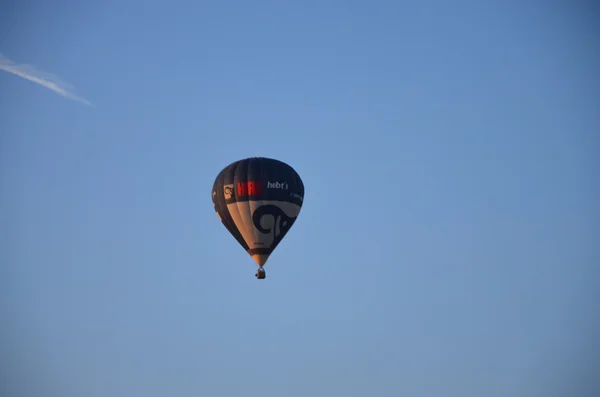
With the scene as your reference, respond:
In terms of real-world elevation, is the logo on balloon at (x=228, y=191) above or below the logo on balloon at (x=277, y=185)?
below

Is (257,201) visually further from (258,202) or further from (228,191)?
(228,191)

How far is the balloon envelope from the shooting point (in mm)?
62375

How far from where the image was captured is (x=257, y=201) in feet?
204

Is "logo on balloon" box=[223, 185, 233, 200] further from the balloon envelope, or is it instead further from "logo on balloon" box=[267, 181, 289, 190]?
"logo on balloon" box=[267, 181, 289, 190]

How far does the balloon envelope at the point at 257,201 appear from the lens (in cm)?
6238

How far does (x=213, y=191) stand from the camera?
6406cm

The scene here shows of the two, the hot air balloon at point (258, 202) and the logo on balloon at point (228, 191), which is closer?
the hot air balloon at point (258, 202)

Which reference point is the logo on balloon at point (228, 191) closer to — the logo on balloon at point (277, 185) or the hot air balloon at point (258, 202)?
the hot air balloon at point (258, 202)

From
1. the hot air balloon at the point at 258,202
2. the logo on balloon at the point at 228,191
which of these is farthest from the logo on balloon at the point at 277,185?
the logo on balloon at the point at 228,191

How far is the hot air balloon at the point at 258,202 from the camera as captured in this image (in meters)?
62.4

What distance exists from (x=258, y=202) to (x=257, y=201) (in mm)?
70

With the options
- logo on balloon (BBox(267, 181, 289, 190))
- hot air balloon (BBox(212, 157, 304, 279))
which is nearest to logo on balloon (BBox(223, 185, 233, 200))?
hot air balloon (BBox(212, 157, 304, 279))

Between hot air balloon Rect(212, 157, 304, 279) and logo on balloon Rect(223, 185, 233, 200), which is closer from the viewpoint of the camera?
hot air balloon Rect(212, 157, 304, 279)

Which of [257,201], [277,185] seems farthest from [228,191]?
[277,185]
